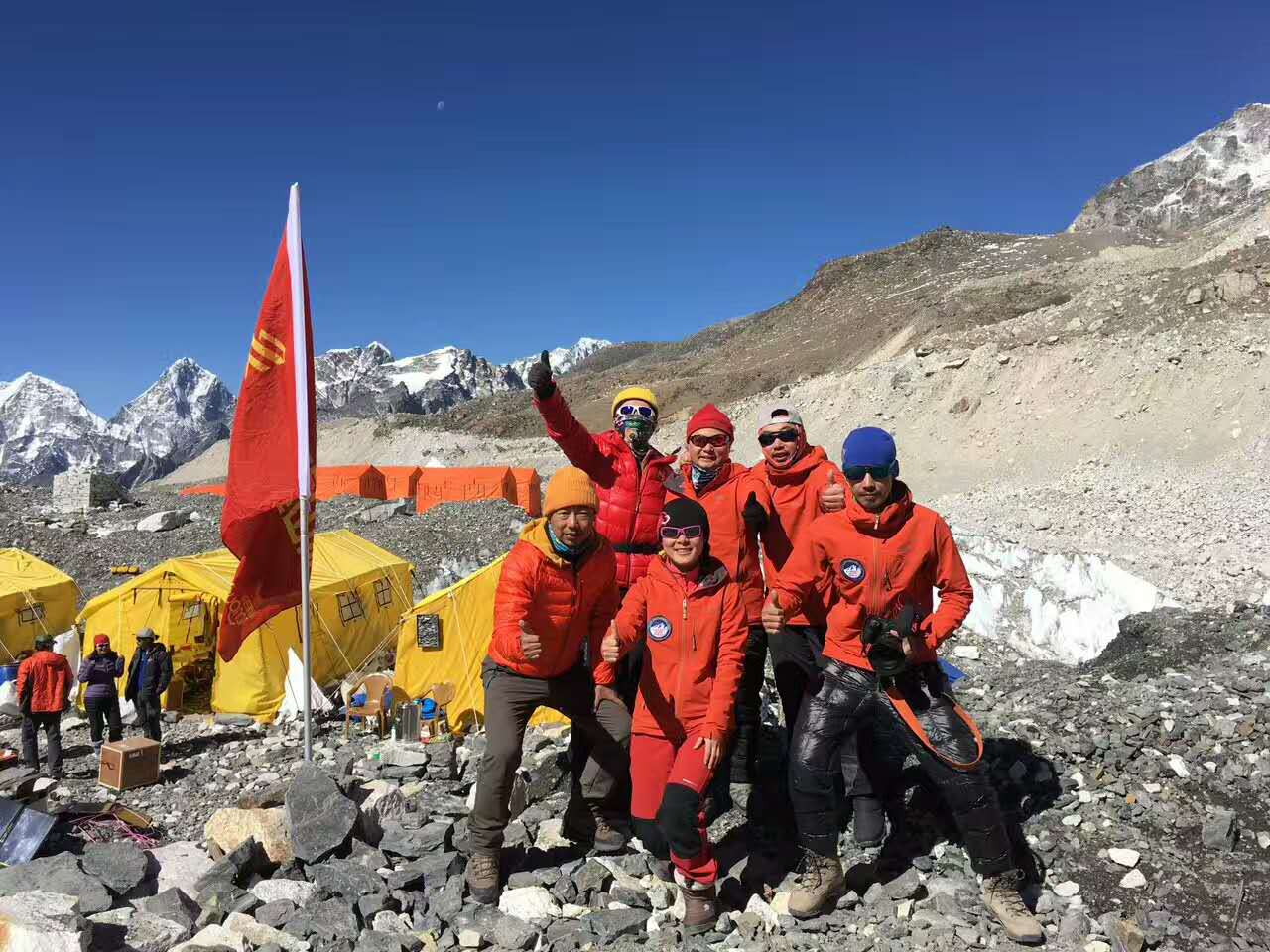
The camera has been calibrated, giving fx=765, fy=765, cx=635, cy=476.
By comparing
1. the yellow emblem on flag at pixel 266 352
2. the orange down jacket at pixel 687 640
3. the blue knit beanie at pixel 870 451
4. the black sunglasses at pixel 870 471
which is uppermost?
the yellow emblem on flag at pixel 266 352

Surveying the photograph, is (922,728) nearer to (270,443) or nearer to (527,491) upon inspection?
(270,443)

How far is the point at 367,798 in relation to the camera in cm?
517

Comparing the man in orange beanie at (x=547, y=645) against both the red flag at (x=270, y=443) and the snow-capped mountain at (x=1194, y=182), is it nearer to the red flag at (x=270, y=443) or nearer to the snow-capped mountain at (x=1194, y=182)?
the red flag at (x=270, y=443)

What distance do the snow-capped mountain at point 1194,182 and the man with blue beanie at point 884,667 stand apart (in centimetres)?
6904

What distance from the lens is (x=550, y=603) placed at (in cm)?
399

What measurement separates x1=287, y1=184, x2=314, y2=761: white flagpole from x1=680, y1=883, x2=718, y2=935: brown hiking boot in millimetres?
3210

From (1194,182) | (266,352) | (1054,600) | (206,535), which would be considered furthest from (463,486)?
(1194,182)

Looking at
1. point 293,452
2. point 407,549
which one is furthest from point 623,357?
point 293,452

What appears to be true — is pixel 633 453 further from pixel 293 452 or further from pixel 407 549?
pixel 407 549

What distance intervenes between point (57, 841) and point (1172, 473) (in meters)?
Result: 16.7

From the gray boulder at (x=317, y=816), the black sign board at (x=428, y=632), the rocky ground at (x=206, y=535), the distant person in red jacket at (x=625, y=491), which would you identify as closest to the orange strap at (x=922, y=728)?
the distant person in red jacket at (x=625, y=491)

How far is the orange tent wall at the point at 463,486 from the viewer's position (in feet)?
96.5

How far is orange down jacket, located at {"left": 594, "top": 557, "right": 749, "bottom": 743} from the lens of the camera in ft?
12.2

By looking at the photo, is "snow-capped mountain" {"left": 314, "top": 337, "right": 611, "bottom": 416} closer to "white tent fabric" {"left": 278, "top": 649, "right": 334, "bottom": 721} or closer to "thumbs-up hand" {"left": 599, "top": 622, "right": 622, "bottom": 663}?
"white tent fabric" {"left": 278, "top": 649, "right": 334, "bottom": 721}
